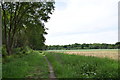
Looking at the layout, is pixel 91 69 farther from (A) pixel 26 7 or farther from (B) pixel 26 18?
(B) pixel 26 18

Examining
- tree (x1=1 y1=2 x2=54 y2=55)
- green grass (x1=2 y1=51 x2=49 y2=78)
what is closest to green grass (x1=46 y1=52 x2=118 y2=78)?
green grass (x1=2 y1=51 x2=49 y2=78)

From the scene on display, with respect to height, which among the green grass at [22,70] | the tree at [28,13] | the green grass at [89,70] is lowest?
the green grass at [22,70]

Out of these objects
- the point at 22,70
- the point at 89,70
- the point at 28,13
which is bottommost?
the point at 22,70

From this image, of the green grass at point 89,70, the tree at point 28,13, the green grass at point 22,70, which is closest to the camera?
the green grass at point 89,70

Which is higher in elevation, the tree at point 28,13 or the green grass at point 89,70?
the tree at point 28,13

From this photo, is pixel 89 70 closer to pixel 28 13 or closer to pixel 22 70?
pixel 22 70

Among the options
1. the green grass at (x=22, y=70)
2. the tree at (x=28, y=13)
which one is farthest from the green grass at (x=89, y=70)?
the tree at (x=28, y=13)

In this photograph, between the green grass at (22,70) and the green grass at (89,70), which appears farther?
the green grass at (22,70)

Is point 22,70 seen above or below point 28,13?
below

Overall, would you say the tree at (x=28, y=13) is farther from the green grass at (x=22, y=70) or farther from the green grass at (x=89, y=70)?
the green grass at (x=89, y=70)

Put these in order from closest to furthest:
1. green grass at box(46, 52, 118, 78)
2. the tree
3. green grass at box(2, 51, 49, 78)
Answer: green grass at box(46, 52, 118, 78), green grass at box(2, 51, 49, 78), the tree

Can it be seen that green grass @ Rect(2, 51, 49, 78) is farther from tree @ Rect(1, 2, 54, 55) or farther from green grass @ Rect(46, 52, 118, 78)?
tree @ Rect(1, 2, 54, 55)

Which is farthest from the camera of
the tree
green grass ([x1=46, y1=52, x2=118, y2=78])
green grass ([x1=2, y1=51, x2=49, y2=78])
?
the tree

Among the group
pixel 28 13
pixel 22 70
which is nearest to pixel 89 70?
pixel 22 70
